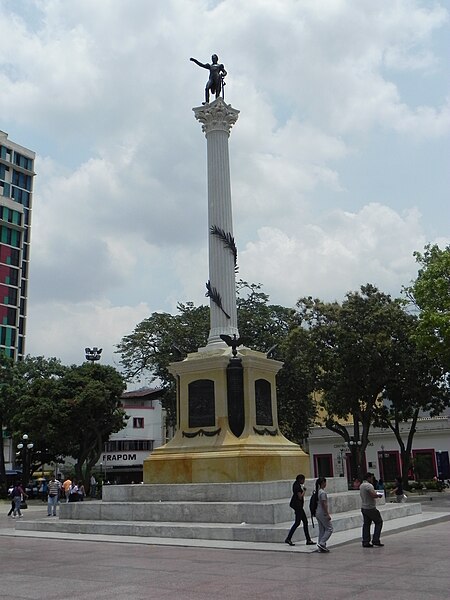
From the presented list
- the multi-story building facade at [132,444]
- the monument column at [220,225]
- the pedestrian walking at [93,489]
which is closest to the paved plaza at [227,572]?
the monument column at [220,225]

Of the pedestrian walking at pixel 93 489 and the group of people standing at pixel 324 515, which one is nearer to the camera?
A: the group of people standing at pixel 324 515

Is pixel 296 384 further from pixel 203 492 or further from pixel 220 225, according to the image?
pixel 203 492

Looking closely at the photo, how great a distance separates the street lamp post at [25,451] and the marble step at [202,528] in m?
26.7

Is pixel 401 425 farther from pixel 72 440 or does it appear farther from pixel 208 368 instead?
pixel 208 368

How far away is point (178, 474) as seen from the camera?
19.1 meters

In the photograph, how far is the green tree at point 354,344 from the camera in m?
34.8

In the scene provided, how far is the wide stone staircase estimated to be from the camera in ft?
50.0

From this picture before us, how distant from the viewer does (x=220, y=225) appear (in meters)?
21.8

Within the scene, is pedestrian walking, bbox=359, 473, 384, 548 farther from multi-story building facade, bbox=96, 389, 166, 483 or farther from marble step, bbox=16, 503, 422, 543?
multi-story building facade, bbox=96, 389, 166, 483

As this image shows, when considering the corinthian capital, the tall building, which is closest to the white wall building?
the corinthian capital

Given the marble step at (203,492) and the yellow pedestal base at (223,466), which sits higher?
the yellow pedestal base at (223,466)

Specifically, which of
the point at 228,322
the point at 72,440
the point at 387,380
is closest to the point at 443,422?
the point at 387,380

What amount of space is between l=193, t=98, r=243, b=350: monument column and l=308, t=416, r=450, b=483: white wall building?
30560 mm

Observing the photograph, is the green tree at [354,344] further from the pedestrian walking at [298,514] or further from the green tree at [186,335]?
the pedestrian walking at [298,514]
